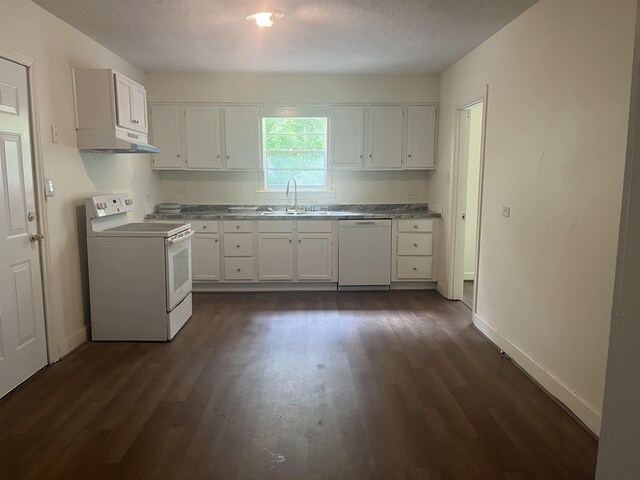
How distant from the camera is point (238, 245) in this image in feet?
16.6

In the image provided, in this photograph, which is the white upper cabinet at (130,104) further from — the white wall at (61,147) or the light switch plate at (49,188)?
the light switch plate at (49,188)

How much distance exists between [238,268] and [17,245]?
2.50 meters

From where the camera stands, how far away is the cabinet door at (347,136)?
5.26 m

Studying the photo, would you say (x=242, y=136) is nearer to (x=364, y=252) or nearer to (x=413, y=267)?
(x=364, y=252)

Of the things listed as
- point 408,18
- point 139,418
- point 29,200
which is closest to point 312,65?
point 408,18

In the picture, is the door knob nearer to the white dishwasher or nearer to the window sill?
the window sill

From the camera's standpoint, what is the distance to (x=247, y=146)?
5254mm

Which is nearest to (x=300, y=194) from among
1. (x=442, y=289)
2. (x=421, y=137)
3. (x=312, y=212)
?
(x=312, y=212)

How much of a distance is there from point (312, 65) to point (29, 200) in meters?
3.09

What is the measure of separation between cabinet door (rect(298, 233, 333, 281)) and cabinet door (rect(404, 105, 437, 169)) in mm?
1389

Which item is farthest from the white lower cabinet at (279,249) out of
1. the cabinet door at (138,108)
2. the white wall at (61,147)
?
the white wall at (61,147)

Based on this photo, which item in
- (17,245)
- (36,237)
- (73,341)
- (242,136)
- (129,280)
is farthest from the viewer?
(242,136)

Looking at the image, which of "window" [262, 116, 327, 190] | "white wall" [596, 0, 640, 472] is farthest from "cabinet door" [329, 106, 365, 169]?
"white wall" [596, 0, 640, 472]

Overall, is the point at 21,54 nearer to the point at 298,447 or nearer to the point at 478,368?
the point at 298,447
